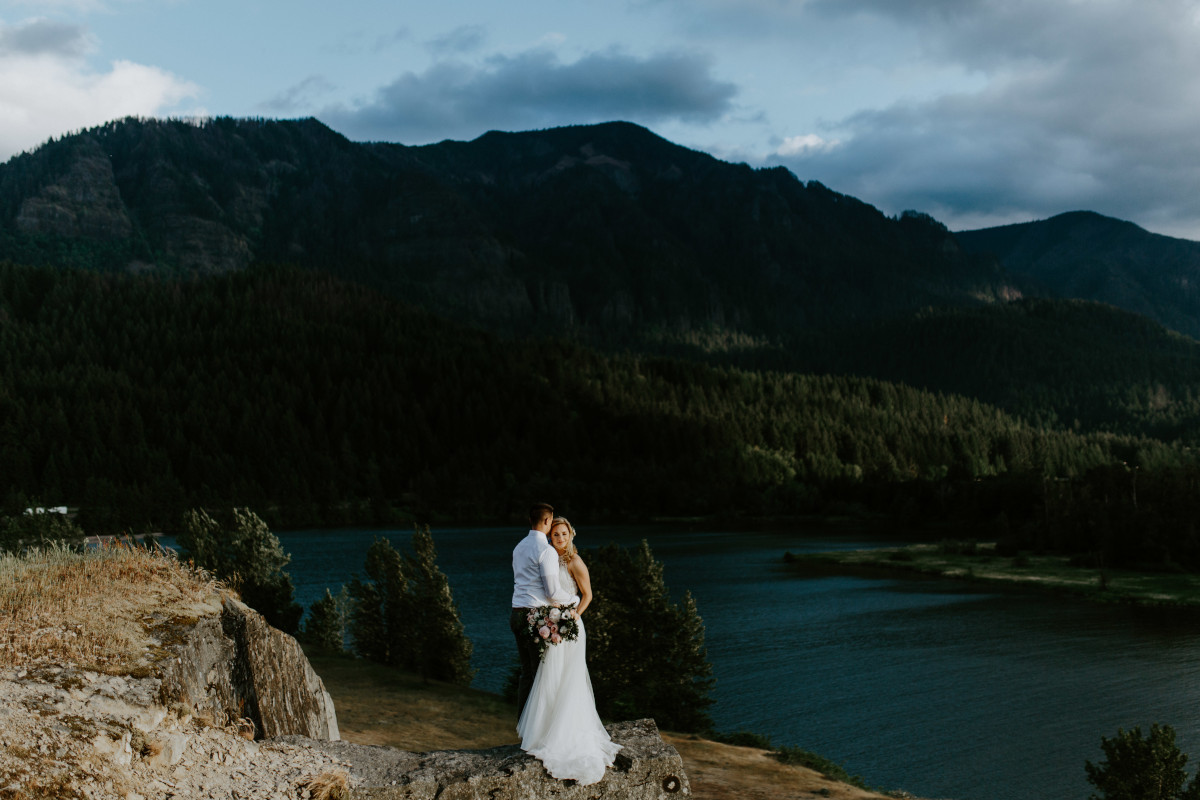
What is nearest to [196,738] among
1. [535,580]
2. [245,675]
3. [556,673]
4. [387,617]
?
[245,675]

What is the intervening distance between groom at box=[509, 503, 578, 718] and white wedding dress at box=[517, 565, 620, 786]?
0.87 feet

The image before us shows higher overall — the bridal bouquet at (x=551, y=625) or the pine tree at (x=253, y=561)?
the bridal bouquet at (x=551, y=625)

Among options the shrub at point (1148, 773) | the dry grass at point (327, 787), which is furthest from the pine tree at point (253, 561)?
the dry grass at point (327, 787)

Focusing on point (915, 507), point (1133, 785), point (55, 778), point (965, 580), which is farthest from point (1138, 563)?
point (55, 778)

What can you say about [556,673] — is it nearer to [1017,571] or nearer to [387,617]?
[387,617]

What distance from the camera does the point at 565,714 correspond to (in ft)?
47.8

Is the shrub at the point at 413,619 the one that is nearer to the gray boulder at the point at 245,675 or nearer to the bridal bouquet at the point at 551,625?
the gray boulder at the point at 245,675

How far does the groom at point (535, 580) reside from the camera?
48.1ft

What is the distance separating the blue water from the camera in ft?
168

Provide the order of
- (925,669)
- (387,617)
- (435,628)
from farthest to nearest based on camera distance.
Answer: (925,669), (387,617), (435,628)

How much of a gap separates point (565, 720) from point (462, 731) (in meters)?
24.0

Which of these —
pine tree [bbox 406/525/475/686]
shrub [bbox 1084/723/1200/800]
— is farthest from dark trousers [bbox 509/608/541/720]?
pine tree [bbox 406/525/475/686]

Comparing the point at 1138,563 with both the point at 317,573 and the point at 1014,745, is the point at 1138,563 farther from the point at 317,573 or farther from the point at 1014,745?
the point at 317,573

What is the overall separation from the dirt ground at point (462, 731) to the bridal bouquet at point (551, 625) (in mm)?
9852
